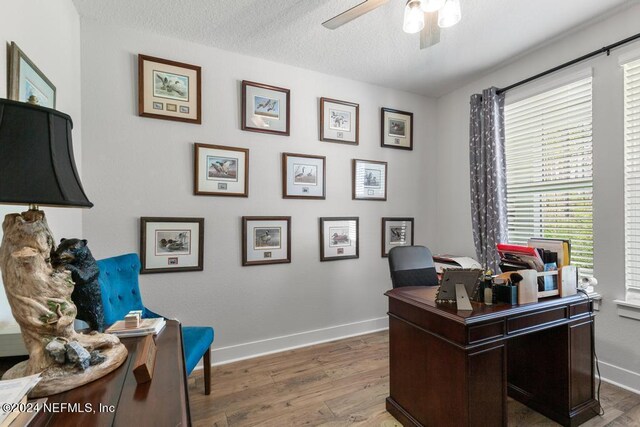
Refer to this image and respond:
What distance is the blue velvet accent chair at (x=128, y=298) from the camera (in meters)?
1.75

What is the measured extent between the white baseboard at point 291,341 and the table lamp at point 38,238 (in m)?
1.86

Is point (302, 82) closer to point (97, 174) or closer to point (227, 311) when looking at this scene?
point (97, 174)

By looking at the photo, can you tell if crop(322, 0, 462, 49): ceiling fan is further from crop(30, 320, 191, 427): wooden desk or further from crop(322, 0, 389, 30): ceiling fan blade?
crop(30, 320, 191, 427): wooden desk

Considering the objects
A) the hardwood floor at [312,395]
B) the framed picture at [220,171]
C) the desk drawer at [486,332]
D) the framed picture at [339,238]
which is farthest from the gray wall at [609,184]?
the framed picture at [220,171]

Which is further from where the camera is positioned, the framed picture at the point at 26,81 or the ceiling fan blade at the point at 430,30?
the ceiling fan blade at the point at 430,30

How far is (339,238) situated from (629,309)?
7.65 feet

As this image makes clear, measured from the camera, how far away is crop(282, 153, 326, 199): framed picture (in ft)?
9.50

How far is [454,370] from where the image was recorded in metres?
1.48

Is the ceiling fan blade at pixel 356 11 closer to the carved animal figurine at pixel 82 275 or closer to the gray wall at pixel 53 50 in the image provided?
the gray wall at pixel 53 50

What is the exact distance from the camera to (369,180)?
3352 mm

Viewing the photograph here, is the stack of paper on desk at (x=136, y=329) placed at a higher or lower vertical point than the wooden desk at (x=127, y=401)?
higher

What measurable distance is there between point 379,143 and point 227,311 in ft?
7.87

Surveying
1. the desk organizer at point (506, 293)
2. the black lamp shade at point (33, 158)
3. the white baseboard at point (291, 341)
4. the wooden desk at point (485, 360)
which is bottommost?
the white baseboard at point (291, 341)

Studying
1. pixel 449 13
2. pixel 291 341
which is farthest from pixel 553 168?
pixel 291 341
